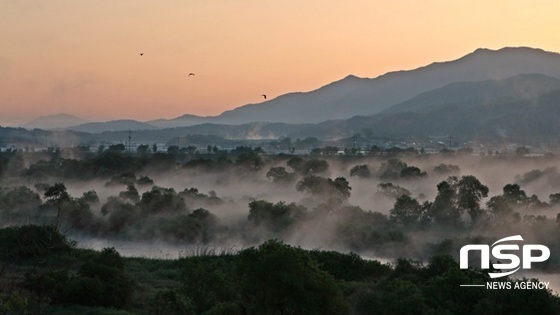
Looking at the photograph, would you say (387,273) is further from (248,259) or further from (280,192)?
(280,192)

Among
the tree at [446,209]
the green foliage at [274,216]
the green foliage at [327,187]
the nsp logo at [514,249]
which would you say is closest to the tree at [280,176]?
the green foliage at [327,187]

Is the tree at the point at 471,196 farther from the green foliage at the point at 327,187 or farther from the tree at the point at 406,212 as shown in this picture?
the green foliage at the point at 327,187

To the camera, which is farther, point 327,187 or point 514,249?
point 327,187

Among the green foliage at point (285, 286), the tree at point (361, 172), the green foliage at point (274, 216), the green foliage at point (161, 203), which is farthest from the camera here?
the tree at point (361, 172)

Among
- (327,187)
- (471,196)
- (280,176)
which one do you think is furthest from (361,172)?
(471,196)

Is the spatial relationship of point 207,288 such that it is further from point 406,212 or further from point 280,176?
point 280,176

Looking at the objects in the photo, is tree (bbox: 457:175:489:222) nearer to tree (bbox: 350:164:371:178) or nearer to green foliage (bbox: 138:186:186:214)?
green foliage (bbox: 138:186:186:214)

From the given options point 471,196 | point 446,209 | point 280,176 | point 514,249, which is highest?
point 280,176

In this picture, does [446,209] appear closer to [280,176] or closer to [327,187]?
[327,187]

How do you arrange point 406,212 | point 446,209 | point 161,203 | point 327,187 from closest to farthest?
point 406,212, point 446,209, point 161,203, point 327,187

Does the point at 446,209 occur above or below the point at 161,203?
below

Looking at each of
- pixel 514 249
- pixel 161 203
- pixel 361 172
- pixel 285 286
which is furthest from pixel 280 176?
pixel 285 286

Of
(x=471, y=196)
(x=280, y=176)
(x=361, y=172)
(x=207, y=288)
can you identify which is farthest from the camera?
(x=361, y=172)

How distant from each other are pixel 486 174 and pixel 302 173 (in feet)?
137
